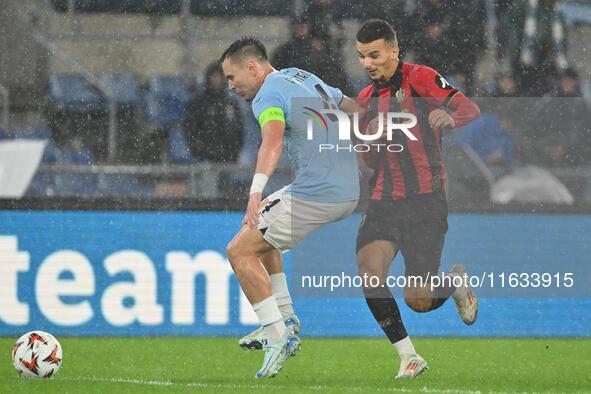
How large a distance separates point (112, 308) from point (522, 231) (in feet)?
9.91

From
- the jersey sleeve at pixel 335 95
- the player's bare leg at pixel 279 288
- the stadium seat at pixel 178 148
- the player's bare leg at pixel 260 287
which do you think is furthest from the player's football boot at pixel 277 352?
the stadium seat at pixel 178 148

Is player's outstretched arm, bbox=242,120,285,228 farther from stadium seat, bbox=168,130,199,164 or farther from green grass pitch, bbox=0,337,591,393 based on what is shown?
stadium seat, bbox=168,130,199,164

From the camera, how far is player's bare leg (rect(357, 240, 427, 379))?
6.02 metres

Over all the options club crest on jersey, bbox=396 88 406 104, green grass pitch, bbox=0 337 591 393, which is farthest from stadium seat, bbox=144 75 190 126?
club crest on jersey, bbox=396 88 406 104

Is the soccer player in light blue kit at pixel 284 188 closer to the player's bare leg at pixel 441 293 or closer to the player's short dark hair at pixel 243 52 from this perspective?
the player's short dark hair at pixel 243 52

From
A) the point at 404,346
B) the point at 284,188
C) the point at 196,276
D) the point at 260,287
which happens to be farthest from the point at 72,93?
the point at 404,346

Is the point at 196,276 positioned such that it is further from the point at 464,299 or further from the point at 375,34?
the point at 375,34

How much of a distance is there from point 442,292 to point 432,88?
3.64 ft

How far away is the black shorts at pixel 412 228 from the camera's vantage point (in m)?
6.09

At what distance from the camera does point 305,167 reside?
19.6 feet

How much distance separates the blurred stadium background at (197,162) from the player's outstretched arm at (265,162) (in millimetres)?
2766

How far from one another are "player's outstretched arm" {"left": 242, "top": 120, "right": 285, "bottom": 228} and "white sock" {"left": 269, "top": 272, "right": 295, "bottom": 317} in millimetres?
674

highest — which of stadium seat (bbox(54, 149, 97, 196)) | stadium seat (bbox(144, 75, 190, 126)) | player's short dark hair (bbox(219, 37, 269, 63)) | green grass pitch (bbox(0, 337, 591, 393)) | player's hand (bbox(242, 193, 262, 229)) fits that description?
player's short dark hair (bbox(219, 37, 269, 63))

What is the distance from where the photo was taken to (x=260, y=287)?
19.1 ft
